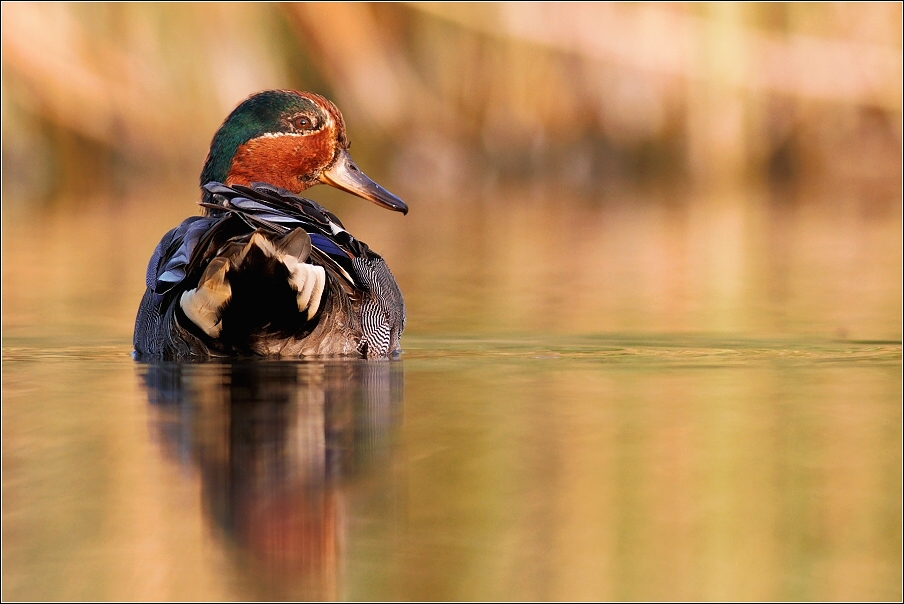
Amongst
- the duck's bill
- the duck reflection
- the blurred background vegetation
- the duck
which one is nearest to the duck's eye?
the duck

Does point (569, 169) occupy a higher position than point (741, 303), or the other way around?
point (569, 169)

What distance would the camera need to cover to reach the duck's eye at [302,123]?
681cm

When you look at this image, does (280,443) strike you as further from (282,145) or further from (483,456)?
(282,145)

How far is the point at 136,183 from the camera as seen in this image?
15648mm

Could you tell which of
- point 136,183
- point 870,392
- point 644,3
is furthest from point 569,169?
point 870,392

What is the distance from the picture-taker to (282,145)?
22.3 feet

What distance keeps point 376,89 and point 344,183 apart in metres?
8.95

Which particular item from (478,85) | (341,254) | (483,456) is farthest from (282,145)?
(478,85)

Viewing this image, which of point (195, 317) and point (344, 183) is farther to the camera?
point (344, 183)

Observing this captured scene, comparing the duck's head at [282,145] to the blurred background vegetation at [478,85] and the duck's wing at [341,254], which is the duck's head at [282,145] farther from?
the blurred background vegetation at [478,85]

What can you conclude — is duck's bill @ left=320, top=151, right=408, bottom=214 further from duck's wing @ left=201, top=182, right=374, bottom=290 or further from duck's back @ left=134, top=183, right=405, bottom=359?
duck's wing @ left=201, top=182, right=374, bottom=290

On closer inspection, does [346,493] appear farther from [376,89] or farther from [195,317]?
[376,89]

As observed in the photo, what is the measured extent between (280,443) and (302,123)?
2.98 m

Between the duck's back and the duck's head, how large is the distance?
744mm
